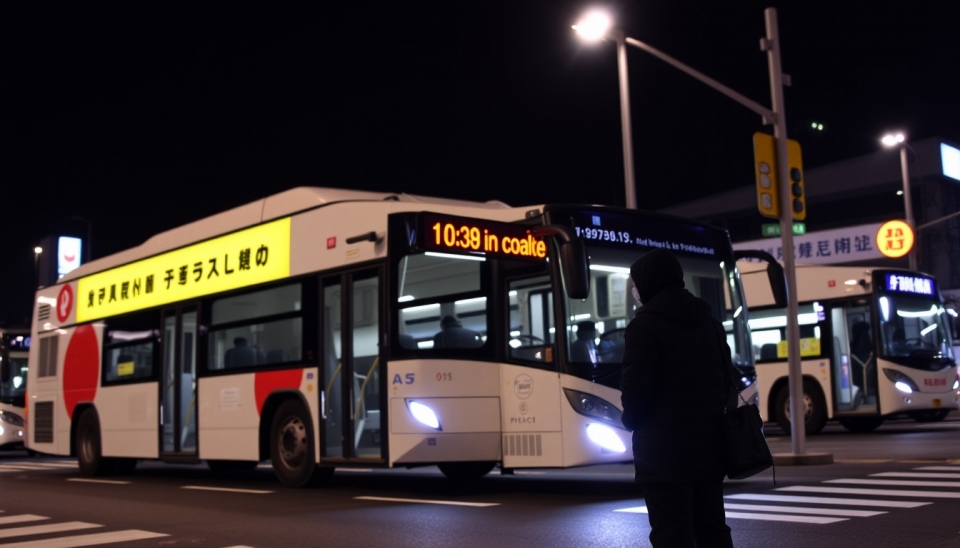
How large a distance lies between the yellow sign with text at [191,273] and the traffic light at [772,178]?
6803mm

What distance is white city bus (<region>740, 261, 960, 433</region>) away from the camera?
842 inches

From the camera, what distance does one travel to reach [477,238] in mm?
10977

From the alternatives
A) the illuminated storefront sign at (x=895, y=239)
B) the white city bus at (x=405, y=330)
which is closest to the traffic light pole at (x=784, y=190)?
the white city bus at (x=405, y=330)

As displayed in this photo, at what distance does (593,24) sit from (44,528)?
41.1ft

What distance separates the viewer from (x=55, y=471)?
19953mm

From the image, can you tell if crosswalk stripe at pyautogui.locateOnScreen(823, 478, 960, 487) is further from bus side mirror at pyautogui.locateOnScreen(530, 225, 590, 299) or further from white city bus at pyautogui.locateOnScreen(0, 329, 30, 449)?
white city bus at pyautogui.locateOnScreen(0, 329, 30, 449)

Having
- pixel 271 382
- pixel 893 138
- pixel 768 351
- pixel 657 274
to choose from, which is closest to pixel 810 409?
pixel 768 351

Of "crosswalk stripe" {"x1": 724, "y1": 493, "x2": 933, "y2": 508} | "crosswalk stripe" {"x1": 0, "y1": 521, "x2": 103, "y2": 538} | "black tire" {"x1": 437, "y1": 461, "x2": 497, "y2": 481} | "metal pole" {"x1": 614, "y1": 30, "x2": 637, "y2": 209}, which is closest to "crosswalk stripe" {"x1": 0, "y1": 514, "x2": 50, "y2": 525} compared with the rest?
"crosswalk stripe" {"x1": 0, "y1": 521, "x2": 103, "y2": 538}

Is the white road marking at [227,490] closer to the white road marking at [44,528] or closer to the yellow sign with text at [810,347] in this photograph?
the white road marking at [44,528]

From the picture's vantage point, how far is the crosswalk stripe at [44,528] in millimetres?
9602

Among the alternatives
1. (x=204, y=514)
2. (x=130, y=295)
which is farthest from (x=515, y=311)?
(x=130, y=295)

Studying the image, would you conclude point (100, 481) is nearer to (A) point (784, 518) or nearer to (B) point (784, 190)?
(B) point (784, 190)

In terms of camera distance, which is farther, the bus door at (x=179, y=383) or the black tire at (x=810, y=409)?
the black tire at (x=810, y=409)

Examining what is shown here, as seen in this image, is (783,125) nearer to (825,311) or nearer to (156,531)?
(825,311)
